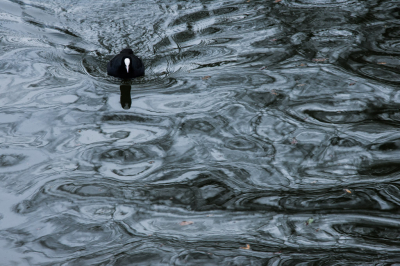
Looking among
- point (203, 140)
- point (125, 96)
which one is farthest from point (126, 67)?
point (203, 140)

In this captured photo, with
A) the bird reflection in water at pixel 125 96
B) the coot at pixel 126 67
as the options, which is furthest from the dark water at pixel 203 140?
the coot at pixel 126 67

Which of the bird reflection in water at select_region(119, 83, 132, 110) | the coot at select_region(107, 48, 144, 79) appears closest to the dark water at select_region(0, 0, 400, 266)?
the bird reflection in water at select_region(119, 83, 132, 110)

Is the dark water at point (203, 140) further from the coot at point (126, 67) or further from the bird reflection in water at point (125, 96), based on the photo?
the coot at point (126, 67)

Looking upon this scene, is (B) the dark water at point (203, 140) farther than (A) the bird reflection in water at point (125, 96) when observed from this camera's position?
No

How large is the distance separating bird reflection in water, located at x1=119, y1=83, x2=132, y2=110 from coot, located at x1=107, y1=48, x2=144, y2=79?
0.15 metres

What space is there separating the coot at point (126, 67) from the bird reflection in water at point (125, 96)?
0.48ft

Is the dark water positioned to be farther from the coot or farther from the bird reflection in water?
the coot

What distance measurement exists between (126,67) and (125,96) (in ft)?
1.64

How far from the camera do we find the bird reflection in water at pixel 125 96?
23.4 ft

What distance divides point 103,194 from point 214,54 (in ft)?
13.7

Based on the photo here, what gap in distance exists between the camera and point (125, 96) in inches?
292

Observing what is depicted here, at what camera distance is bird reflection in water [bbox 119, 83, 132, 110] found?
7.14 metres

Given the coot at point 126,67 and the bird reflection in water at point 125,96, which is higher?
the coot at point 126,67

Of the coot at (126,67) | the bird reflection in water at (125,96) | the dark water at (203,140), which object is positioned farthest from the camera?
the coot at (126,67)
